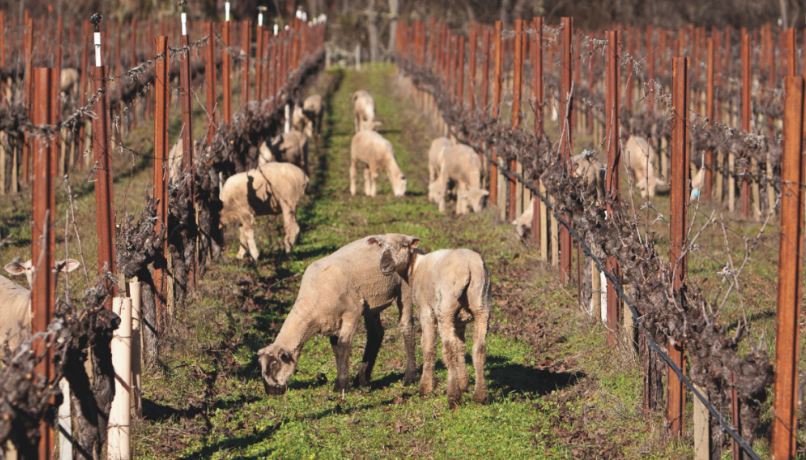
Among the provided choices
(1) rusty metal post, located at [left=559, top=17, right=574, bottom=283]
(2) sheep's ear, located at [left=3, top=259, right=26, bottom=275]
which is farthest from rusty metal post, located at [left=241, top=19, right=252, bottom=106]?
(2) sheep's ear, located at [left=3, top=259, right=26, bottom=275]

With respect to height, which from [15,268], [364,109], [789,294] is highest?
[789,294]

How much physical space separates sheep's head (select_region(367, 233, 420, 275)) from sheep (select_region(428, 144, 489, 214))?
9767mm

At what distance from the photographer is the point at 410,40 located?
58.7 meters

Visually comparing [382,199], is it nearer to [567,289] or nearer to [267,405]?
[567,289]

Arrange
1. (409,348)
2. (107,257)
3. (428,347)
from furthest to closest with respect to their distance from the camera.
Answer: (409,348)
(428,347)
(107,257)

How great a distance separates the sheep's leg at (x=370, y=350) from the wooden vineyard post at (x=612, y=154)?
2.21 meters

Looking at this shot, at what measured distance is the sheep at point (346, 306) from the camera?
35.3ft

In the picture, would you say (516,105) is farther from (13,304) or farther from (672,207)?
(13,304)

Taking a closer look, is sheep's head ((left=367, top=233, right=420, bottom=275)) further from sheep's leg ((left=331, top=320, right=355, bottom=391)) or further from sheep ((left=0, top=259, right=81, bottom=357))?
sheep ((left=0, top=259, right=81, bottom=357))

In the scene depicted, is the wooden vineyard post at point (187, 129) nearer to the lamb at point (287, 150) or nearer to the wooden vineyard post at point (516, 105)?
the wooden vineyard post at point (516, 105)

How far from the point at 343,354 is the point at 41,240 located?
4184 millimetres

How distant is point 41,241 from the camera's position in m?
7.53

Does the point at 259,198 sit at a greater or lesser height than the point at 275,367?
greater

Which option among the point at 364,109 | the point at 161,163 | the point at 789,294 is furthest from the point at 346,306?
the point at 364,109
